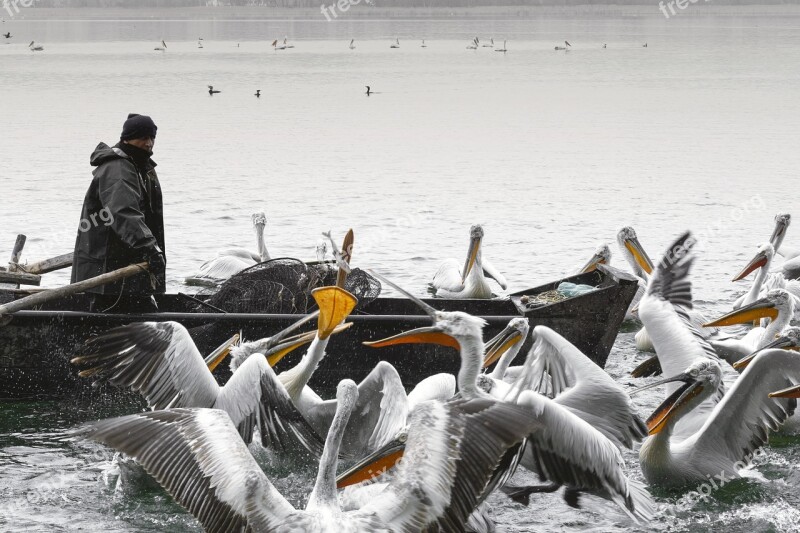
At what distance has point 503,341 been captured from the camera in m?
6.53

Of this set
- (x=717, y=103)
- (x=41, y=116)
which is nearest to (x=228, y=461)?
(x=41, y=116)

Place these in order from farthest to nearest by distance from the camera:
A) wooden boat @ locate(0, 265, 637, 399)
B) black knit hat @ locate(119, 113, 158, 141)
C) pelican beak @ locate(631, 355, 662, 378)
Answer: pelican beak @ locate(631, 355, 662, 378), wooden boat @ locate(0, 265, 637, 399), black knit hat @ locate(119, 113, 158, 141)

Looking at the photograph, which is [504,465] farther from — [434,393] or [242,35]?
[242,35]

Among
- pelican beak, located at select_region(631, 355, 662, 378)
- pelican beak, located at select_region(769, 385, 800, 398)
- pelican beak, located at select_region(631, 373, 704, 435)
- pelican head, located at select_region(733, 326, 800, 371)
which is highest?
pelican head, located at select_region(733, 326, 800, 371)

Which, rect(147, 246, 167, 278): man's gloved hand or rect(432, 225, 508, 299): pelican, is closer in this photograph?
rect(147, 246, 167, 278): man's gloved hand

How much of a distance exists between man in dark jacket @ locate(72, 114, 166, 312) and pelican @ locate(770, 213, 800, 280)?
548cm

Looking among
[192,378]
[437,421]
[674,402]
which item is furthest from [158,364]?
[674,402]

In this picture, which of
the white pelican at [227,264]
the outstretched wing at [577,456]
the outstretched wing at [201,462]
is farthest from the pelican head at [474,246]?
the outstretched wing at [201,462]

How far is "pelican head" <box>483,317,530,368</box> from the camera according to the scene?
6504 mm

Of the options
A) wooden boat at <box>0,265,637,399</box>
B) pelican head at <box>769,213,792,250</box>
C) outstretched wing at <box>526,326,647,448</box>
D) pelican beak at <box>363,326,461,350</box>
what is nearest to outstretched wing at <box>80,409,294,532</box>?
pelican beak at <box>363,326,461,350</box>

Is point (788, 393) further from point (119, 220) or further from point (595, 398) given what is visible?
point (119, 220)

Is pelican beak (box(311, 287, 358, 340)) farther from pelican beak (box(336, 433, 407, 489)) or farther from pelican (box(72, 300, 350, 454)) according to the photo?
pelican beak (box(336, 433, 407, 489))

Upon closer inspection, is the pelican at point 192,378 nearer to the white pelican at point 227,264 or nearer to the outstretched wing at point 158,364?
the outstretched wing at point 158,364

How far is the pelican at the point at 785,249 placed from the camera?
9.55 metres
